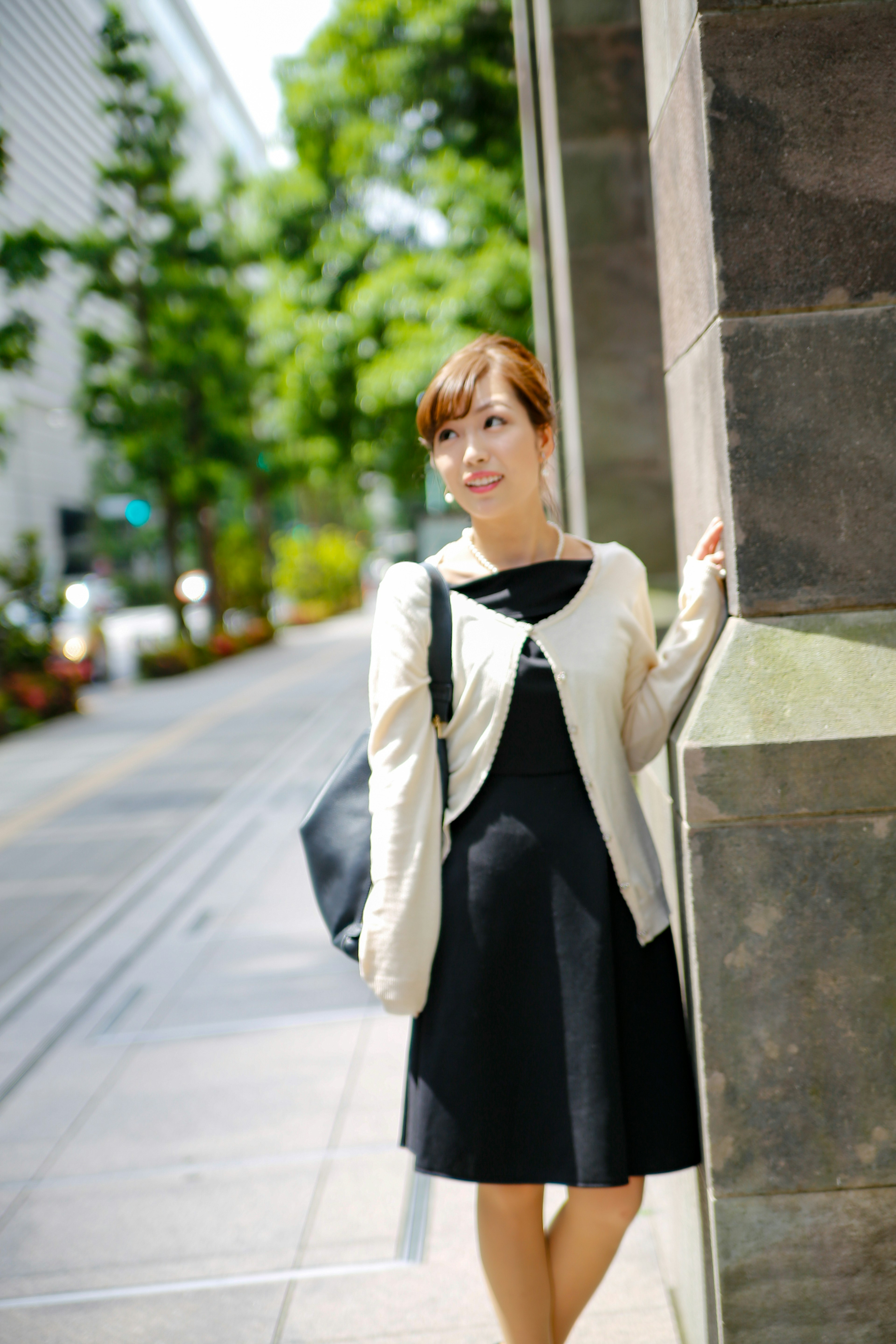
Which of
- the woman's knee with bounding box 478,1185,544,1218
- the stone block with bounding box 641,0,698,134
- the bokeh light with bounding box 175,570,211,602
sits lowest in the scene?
the bokeh light with bounding box 175,570,211,602

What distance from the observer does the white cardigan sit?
6.87ft

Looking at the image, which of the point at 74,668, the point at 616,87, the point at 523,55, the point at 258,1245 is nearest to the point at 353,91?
the point at 74,668

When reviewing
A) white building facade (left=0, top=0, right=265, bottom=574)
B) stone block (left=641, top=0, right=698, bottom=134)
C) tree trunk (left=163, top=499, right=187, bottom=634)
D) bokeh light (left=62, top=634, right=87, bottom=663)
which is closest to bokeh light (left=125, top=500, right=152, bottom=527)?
tree trunk (left=163, top=499, right=187, bottom=634)

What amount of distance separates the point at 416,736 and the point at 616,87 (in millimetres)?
2806

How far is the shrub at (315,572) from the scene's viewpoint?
124 ft

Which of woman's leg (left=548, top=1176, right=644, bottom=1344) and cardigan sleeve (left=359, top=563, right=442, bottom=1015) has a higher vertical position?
cardigan sleeve (left=359, top=563, right=442, bottom=1015)

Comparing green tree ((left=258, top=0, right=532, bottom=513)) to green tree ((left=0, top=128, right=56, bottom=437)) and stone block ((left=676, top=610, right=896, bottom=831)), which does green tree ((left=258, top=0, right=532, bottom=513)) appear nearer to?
green tree ((left=0, top=128, right=56, bottom=437))

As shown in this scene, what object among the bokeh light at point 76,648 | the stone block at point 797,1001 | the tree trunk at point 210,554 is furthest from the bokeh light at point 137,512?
the stone block at point 797,1001

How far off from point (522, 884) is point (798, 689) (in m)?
0.55

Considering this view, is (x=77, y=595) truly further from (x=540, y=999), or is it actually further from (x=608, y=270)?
(x=540, y=999)

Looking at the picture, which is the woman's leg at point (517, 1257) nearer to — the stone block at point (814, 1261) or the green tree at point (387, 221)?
the stone block at point (814, 1261)

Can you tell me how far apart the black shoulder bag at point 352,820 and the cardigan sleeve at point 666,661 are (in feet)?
1.11

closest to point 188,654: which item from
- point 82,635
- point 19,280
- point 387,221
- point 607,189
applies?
point 82,635

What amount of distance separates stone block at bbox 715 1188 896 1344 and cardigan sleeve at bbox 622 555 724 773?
2.48 ft
